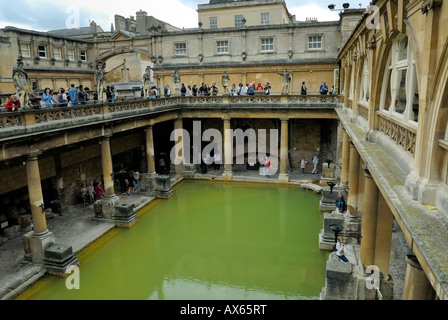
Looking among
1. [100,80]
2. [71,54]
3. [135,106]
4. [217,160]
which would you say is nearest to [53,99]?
[100,80]

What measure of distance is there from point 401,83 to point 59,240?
45.3 ft

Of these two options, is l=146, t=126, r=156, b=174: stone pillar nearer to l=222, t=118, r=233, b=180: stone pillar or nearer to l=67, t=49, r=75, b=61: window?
l=222, t=118, r=233, b=180: stone pillar

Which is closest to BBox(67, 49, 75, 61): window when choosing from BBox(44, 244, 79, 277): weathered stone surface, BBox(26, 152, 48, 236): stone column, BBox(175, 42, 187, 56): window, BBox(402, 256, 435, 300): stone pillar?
BBox(175, 42, 187, 56): window

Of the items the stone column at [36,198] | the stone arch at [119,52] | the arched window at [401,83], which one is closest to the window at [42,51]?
the stone arch at [119,52]

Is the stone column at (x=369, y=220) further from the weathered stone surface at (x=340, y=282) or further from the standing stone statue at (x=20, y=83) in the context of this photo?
the standing stone statue at (x=20, y=83)

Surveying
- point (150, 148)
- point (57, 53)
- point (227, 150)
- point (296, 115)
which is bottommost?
point (227, 150)

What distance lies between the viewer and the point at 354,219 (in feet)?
42.5

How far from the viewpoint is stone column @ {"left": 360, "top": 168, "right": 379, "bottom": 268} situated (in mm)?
8212

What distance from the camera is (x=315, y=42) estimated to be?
2559 cm

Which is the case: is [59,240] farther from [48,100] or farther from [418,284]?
[418,284]

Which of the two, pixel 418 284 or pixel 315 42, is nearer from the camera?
pixel 418 284

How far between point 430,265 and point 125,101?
1637cm

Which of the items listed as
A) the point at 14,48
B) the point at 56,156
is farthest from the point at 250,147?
the point at 14,48
